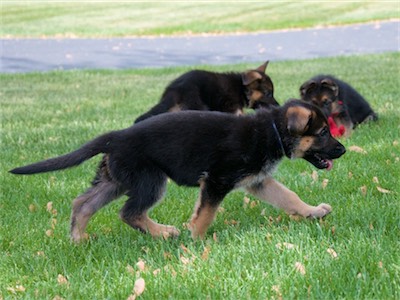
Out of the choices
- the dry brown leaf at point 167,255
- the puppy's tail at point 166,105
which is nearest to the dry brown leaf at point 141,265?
the dry brown leaf at point 167,255

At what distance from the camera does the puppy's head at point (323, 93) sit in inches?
319

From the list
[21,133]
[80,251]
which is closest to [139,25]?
[21,133]

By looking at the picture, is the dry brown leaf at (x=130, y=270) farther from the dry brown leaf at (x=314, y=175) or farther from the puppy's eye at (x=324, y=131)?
the dry brown leaf at (x=314, y=175)

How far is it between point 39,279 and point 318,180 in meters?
2.77

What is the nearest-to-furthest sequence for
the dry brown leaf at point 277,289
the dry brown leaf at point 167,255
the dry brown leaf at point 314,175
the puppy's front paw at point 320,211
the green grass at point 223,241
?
the dry brown leaf at point 277,289, the green grass at point 223,241, the dry brown leaf at point 167,255, the puppy's front paw at point 320,211, the dry brown leaf at point 314,175

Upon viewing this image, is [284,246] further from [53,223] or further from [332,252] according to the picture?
[53,223]

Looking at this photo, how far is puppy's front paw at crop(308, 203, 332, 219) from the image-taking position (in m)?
4.70

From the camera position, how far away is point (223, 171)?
466cm

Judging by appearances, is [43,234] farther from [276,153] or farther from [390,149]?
[390,149]

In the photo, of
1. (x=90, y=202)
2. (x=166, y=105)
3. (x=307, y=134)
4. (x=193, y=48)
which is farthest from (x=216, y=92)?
(x=193, y=48)

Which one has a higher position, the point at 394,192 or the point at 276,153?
the point at 276,153

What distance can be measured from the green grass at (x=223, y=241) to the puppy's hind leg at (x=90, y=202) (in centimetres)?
12

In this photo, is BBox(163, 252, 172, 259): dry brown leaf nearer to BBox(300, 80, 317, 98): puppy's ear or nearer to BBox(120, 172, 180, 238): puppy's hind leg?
BBox(120, 172, 180, 238): puppy's hind leg

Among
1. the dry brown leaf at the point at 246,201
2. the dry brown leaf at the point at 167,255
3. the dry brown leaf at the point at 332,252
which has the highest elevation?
the dry brown leaf at the point at 332,252
